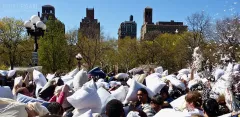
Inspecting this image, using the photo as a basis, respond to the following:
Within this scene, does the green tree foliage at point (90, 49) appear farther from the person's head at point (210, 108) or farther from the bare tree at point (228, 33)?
the person's head at point (210, 108)

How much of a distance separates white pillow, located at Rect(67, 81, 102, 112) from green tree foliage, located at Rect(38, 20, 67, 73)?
4099 cm

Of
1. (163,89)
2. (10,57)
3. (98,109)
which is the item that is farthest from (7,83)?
(10,57)

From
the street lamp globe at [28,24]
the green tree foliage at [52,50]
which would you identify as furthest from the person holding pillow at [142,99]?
the green tree foliage at [52,50]

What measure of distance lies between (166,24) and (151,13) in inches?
1405

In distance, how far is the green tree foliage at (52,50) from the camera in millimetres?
45406

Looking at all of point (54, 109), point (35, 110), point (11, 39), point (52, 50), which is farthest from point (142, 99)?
point (11, 39)

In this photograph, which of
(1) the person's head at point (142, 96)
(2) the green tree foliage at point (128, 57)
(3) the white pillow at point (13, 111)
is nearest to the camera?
(3) the white pillow at point (13, 111)

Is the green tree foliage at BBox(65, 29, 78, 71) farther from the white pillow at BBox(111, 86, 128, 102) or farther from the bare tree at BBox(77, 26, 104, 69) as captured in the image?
the white pillow at BBox(111, 86, 128, 102)

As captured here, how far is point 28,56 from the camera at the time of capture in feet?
171

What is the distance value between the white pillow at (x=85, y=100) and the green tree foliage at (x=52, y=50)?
134 ft

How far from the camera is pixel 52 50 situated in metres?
45.6

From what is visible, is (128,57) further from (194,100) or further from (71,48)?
(194,100)

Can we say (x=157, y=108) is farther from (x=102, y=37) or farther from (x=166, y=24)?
(x=166, y=24)

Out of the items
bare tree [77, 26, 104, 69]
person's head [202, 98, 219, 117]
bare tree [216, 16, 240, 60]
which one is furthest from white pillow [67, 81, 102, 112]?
bare tree [77, 26, 104, 69]
